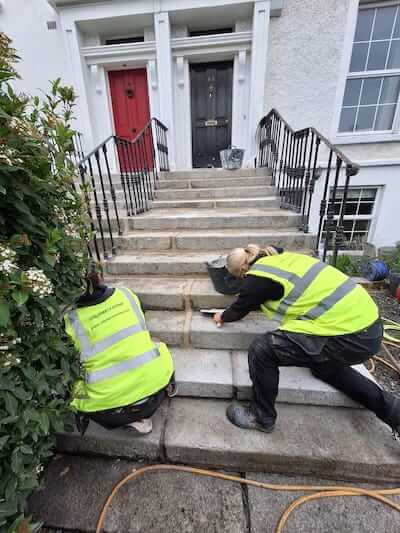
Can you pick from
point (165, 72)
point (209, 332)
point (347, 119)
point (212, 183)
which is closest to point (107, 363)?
point (209, 332)

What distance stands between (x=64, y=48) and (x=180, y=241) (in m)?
4.84

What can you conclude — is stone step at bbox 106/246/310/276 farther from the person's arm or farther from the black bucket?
the person's arm

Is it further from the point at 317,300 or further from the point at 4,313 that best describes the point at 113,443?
the point at 317,300

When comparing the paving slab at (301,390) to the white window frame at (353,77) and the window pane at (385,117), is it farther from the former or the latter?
the window pane at (385,117)

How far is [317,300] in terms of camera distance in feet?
4.46

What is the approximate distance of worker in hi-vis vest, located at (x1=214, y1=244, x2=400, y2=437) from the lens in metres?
1.34

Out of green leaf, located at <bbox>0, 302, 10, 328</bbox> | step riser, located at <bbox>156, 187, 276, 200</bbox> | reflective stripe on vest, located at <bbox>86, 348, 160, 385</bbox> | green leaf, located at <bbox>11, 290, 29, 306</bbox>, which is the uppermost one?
green leaf, located at <bbox>11, 290, 29, 306</bbox>

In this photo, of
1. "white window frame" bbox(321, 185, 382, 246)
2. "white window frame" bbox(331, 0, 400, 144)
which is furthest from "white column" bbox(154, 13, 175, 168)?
"white window frame" bbox(321, 185, 382, 246)

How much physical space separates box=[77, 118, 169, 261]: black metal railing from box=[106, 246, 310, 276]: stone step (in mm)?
203

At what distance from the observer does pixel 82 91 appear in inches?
186

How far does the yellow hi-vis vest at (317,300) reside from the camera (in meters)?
1.33

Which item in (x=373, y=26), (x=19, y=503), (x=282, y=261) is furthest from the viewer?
(x=373, y=26)

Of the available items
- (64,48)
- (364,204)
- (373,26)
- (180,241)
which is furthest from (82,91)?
(364,204)

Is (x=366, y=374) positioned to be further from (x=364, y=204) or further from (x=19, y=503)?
(x=364, y=204)
